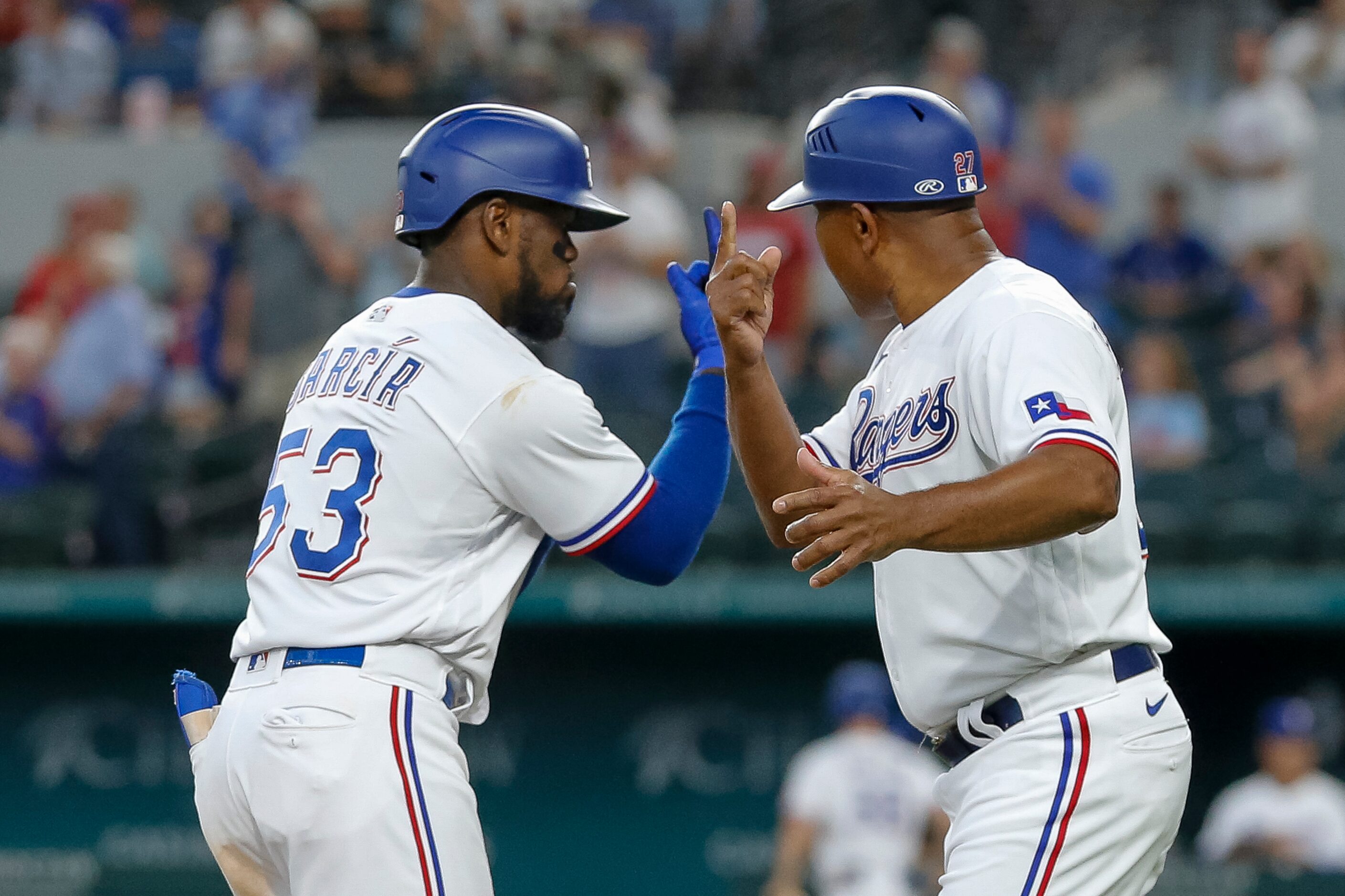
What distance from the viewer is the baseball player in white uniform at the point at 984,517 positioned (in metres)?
2.77

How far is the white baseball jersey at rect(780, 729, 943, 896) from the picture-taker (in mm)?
7328

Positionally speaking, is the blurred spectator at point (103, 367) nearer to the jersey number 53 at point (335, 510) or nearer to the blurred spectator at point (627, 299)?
the blurred spectator at point (627, 299)

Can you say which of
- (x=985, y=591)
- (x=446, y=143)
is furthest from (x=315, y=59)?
(x=985, y=591)

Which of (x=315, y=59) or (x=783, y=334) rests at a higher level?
(x=315, y=59)

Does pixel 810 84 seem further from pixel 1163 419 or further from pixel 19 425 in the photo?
pixel 19 425

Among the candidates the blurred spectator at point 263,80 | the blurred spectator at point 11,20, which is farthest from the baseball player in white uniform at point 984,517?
the blurred spectator at point 11,20

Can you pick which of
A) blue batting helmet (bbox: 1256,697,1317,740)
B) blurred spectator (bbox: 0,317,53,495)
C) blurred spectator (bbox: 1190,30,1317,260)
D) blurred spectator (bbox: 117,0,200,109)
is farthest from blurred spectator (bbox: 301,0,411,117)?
blue batting helmet (bbox: 1256,697,1317,740)

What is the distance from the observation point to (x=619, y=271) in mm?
8609

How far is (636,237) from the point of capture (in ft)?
28.2

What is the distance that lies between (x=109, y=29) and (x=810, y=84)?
4570 millimetres

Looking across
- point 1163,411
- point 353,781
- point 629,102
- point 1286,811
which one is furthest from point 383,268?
point 353,781

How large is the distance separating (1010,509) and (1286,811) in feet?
17.9

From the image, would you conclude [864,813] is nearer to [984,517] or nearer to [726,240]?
[726,240]

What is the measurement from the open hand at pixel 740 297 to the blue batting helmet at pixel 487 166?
0.21 metres
